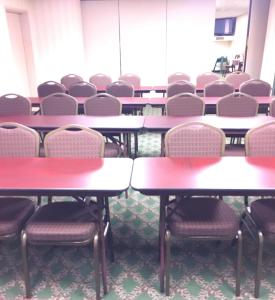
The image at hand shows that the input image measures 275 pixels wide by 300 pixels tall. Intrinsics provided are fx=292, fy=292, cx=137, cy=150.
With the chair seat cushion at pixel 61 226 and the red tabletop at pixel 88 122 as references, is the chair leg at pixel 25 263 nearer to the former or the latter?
the chair seat cushion at pixel 61 226

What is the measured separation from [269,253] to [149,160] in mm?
1118

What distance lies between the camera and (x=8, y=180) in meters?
1.67

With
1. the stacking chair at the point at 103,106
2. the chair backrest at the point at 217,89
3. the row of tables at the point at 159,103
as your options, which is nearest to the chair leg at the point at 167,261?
the stacking chair at the point at 103,106

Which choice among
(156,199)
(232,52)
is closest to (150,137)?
(156,199)

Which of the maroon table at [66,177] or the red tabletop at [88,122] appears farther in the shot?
the red tabletop at [88,122]

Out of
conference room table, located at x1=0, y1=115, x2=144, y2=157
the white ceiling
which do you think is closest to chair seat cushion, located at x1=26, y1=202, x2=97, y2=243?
conference room table, located at x1=0, y1=115, x2=144, y2=157

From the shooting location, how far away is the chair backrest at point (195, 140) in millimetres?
2115

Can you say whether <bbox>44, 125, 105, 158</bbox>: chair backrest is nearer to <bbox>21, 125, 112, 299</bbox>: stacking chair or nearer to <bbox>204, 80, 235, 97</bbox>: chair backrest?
<bbox>21, 125, 112, 299</bbox>: stacking chair

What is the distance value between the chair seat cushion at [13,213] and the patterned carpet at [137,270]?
0.41m

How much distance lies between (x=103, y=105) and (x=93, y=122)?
0.48 meters

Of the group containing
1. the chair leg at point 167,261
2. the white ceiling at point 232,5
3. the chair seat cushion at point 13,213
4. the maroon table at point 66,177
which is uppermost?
the white ceiling at point 232,5

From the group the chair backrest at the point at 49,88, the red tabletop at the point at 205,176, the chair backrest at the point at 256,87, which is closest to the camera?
the red tabletop at the point at 205,176

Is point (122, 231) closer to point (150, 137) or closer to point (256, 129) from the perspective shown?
point (256, 129)

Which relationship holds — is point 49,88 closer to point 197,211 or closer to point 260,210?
point 197,211
